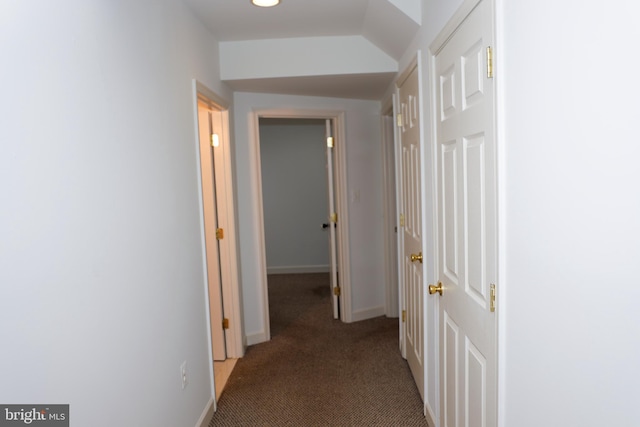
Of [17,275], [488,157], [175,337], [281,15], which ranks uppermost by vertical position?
[281,15]

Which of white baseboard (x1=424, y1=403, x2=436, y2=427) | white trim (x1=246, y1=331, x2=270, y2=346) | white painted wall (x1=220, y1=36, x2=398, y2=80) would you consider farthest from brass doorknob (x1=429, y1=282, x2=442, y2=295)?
white trim (x1=246, y1=331, x2=270, y2=346)

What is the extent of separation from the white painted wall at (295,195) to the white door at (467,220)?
417 cm

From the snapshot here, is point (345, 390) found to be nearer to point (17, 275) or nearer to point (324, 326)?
point (324, 326)

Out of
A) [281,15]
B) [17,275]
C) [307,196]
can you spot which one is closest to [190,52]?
[281,15]

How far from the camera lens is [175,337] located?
6.73ft

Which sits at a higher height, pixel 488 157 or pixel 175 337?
pixel 488 157

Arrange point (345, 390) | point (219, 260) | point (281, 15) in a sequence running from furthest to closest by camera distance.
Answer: point (219, 260), point (345, 390), point (281, 15)

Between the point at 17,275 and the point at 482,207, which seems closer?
the point at 17,275

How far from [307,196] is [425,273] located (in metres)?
4.00

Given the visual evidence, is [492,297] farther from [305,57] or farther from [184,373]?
[305,57]

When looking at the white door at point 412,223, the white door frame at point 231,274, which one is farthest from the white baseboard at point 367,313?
the white door frame at point 231,274

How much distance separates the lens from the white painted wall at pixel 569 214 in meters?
0.74

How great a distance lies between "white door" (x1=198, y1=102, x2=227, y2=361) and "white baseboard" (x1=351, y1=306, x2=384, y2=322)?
132cm

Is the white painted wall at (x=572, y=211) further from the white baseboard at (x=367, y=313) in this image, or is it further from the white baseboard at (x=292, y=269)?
the white baseboard at (x=292, y=269)
